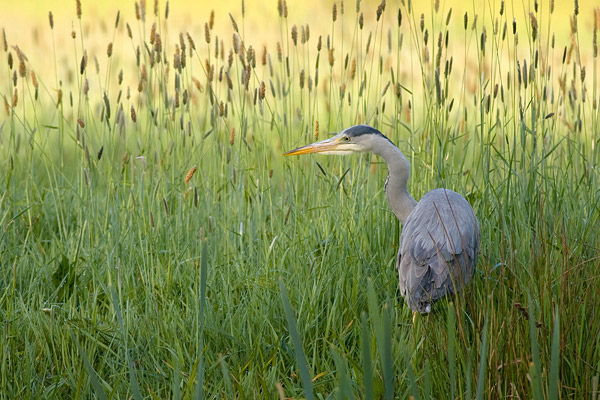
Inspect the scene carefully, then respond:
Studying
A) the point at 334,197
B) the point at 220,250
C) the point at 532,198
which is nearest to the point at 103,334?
the point at 220,250

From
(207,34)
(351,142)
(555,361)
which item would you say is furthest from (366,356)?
(207,34)

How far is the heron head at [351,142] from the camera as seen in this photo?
335cm

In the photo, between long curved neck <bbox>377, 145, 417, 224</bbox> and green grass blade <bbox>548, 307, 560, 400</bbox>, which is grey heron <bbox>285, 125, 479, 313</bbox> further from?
green grass blade <bbox>548, 307, 560, 400</bbox>

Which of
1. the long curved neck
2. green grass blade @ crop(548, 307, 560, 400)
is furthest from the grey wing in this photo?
green grass blade @ crop(548, 307, 560, 400)

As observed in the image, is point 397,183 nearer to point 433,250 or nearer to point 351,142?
point 351,142

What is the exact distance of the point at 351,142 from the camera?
11.3ft

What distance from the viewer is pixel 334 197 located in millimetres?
3469

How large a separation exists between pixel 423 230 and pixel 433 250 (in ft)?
0.42

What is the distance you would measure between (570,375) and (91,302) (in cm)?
192

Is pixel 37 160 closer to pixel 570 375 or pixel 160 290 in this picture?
pixel 160 290

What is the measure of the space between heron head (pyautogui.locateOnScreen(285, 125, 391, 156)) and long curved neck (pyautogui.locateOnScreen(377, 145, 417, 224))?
0.25 ft

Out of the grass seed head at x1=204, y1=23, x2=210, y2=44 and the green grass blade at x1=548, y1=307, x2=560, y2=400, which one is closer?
the green grass blade at x1=548, y1=307, x2=560, y2=400

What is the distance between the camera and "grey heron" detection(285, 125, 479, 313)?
265 centimetres

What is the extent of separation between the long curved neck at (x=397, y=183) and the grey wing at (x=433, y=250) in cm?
23
